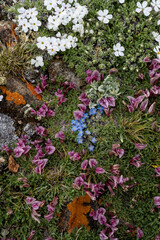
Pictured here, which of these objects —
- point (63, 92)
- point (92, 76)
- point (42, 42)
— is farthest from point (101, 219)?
point (42, 42)

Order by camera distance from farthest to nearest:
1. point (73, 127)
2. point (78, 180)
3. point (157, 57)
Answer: point (157, 57), point (73, 127), point (78, 180)

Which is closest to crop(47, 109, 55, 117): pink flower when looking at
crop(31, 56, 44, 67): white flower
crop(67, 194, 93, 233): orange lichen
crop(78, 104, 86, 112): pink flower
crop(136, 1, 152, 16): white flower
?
crop(78, 104, 86, 112): pink flower

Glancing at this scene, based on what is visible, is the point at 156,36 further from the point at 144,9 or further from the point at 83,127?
the point at 83,127

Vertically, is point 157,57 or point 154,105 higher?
point 157,57

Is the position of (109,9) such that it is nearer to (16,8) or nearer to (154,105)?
(16,8)

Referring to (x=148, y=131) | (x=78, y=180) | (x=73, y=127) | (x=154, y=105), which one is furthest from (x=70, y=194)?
(x=154, y=105)

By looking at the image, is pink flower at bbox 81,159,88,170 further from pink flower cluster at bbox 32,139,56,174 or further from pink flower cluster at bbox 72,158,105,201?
pink flower cluster at bbox 32,139,56,174

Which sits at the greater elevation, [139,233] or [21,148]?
[21,148]

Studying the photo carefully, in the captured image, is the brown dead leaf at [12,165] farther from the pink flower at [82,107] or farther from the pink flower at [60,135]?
the pink flower at [82,107]
